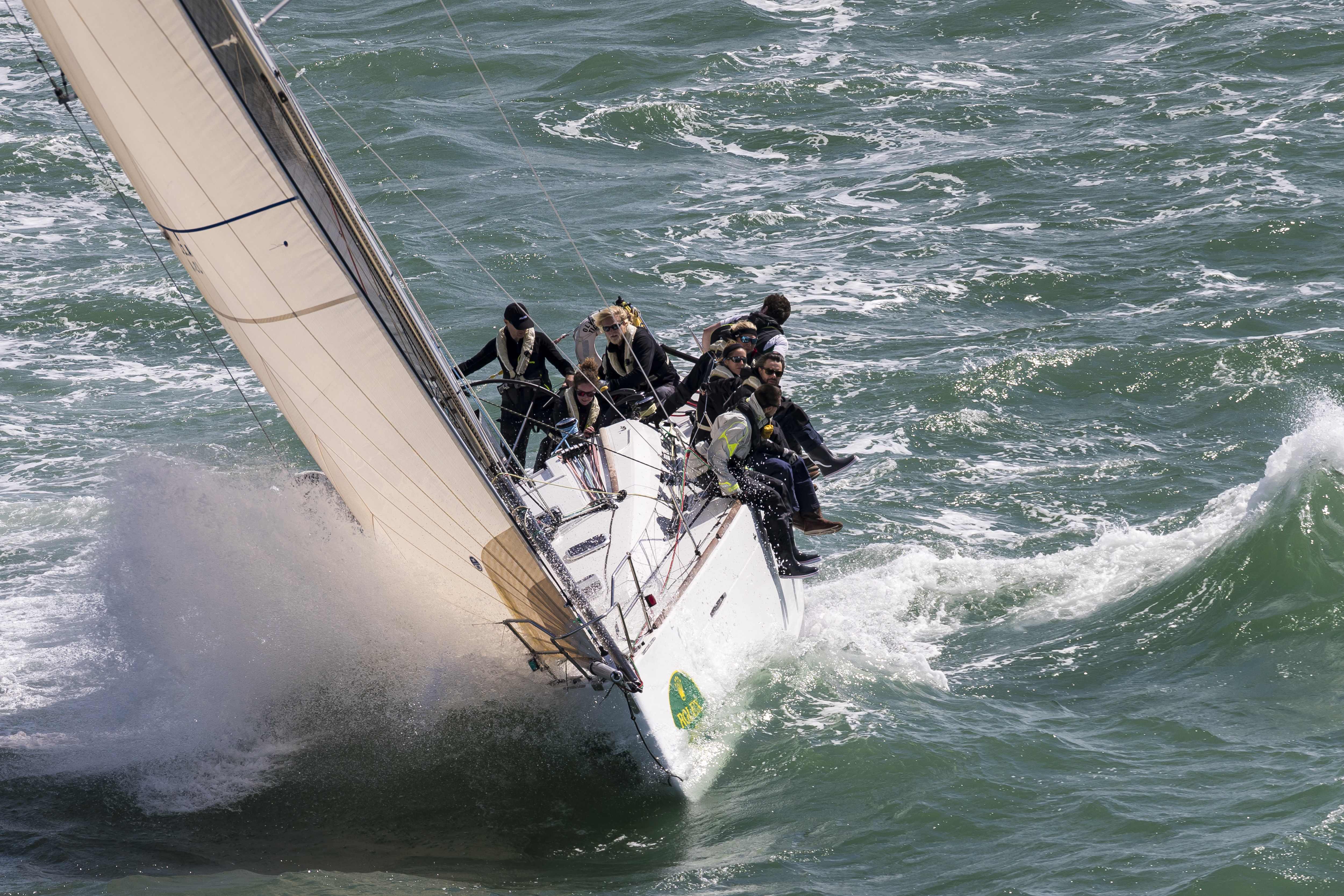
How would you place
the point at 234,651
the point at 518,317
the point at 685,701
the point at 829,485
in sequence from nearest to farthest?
the point at 685,701, the point at 234,651, the point at 518,317, the point at 829,485

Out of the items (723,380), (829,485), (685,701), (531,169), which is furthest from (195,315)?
(531,169)

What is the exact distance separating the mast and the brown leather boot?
2744 mm

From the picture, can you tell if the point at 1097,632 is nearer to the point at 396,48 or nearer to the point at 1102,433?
the point at 1102,433

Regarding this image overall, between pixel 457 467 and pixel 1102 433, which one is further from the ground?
pixel 457 467

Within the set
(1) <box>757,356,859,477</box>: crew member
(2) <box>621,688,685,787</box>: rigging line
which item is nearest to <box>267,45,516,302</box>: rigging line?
(1) <box>757,356,859,477</box>: crew member

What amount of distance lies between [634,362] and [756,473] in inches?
54.2

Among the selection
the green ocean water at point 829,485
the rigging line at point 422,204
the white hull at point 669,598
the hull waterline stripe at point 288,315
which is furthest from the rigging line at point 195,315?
the white hull at point 669,598

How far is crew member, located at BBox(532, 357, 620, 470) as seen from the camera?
351 inches

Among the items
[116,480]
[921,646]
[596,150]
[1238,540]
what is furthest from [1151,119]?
[116,480]

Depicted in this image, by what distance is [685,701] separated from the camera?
22.1 ft

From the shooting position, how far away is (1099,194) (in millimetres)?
17734

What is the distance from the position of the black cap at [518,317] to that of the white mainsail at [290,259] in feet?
7.65

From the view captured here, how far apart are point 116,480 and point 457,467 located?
12.4 feet

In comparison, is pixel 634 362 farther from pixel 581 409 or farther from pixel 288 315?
pixel 288 315
